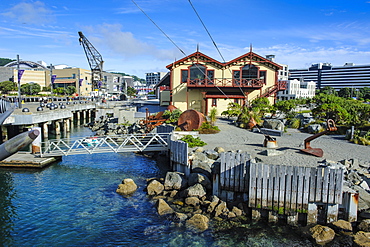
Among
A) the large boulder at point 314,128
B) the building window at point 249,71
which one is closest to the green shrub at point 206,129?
the large boulder at point 314,128

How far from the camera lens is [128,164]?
26.6m

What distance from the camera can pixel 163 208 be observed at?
54.3ft

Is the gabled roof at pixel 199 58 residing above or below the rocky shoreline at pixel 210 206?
above

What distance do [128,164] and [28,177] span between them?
25.7 feet

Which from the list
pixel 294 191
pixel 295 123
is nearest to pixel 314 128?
pixel 295 123

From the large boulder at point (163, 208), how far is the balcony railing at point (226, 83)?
31.0 metres

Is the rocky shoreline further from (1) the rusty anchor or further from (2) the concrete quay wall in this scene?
(2) the concrete quay wall

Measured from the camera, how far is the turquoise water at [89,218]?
14.0 metres

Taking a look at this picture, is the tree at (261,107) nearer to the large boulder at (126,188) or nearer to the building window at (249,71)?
the building window at (249,71)

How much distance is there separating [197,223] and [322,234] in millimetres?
5741

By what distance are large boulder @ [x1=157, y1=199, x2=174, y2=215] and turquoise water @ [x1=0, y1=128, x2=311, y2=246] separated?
0.41 meters

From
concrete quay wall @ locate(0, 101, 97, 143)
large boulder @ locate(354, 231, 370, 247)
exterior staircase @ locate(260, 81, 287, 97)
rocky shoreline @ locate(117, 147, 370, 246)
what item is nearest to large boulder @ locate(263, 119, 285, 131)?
rocky shoreline @ locate(117, 147, 370, 246)

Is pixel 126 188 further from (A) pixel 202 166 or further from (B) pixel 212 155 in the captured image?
(B) pixel 212 155

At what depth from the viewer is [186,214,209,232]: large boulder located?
14.8 m
